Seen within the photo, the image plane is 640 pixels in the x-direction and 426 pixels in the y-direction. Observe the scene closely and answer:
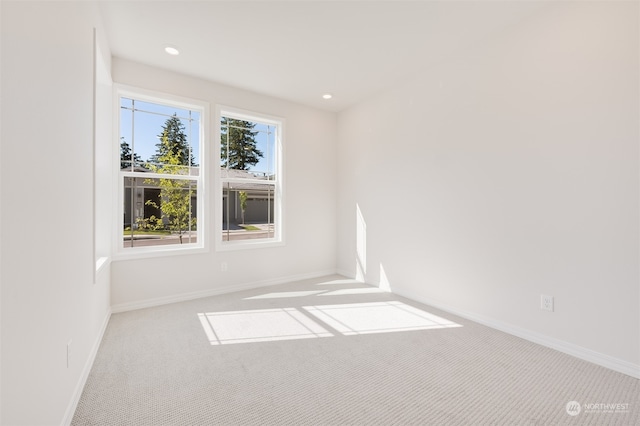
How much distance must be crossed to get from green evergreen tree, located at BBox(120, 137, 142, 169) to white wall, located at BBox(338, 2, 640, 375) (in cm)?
318

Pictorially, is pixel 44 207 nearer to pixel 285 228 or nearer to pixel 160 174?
pixel 160 174

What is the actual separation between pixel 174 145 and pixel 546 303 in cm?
417

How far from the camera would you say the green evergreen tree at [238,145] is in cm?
399

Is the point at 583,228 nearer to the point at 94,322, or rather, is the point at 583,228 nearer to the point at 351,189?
the point at 351,189

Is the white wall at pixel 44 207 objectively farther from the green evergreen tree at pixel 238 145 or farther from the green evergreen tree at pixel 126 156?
the green evergreen tree at pixel 238 145

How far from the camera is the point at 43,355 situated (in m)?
1.28

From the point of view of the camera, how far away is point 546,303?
96.7 inches

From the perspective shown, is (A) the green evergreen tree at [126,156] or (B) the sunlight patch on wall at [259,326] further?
(A) the green evergreen tree at [126,156]

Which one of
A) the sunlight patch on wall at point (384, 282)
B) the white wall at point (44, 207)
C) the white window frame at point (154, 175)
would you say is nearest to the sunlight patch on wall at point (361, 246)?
the sunlight patch on wall at point (384, 282)

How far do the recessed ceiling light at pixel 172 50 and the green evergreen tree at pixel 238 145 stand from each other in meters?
1.01

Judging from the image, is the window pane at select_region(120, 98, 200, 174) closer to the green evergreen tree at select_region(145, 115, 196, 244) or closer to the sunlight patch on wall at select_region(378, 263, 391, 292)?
the green evergreen tree at select_region(145, 115, 196, 244)

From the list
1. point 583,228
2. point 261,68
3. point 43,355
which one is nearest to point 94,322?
point 43,355

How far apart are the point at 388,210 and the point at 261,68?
7.81 ft

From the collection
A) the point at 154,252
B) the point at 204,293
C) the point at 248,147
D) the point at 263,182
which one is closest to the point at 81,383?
the point at 154,252
